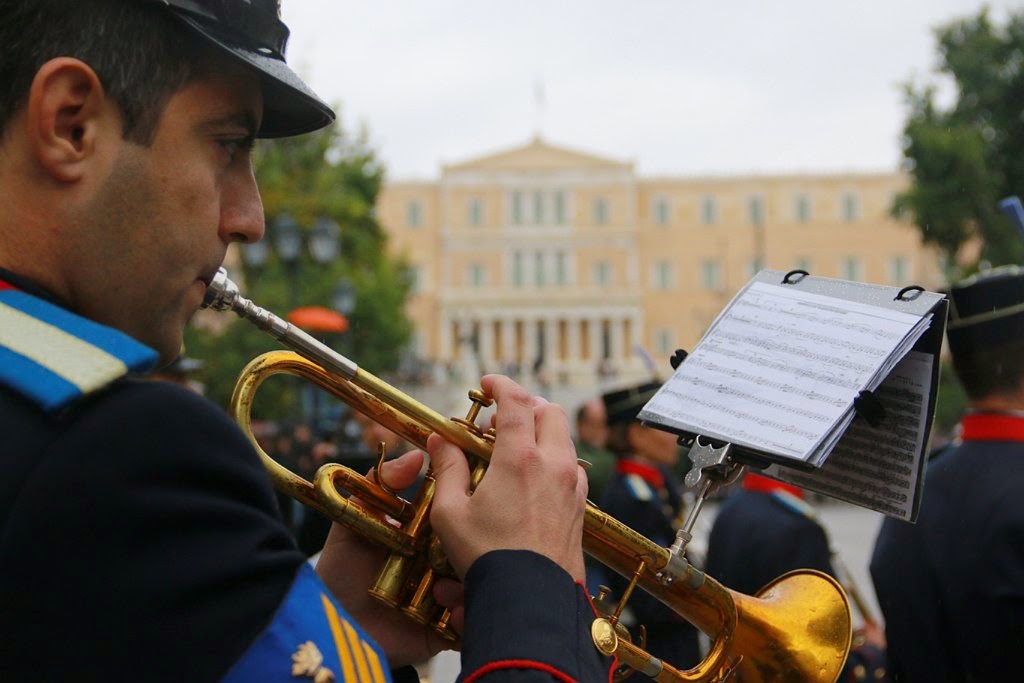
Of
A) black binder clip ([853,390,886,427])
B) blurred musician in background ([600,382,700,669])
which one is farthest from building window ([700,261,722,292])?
black binder clip ([853,390,886,427])

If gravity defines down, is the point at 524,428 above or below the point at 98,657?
above

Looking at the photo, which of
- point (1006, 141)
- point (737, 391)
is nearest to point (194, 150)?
point (737, 391)

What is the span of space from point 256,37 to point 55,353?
19.0 inches

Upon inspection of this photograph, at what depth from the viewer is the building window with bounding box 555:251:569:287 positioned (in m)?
76.8

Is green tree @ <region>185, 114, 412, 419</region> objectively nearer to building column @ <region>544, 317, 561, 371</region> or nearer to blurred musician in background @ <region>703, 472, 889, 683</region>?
blurred musician in background @ <region>703, 472, 889, 683</region>

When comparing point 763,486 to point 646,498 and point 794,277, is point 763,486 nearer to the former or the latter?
point 646,498

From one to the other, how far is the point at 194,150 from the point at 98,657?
56 centimetres

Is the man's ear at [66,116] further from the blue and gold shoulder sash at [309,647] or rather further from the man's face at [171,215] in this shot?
the blue and gold shoulder sash at [309,647]

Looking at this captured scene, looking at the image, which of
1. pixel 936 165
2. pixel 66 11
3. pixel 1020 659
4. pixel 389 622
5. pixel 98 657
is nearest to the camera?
pixel 98 657

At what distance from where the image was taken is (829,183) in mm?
73625

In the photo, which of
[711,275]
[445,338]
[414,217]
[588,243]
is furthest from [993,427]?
[414,217]

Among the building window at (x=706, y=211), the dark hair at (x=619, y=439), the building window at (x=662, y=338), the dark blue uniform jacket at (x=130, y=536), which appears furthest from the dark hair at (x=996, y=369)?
the building window at (x=706, y=211)

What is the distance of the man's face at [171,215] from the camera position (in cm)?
117

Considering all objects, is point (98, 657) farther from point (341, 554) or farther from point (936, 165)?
point (936, 165)
